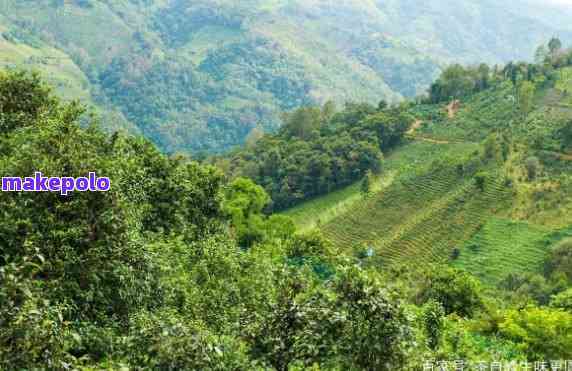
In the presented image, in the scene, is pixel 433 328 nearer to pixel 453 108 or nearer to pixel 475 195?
pixel 475 195

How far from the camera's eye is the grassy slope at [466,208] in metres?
36.2

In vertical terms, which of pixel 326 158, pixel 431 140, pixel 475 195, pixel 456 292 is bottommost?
pixel 456 292

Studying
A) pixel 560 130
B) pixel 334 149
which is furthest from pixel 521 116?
pixel 334 149

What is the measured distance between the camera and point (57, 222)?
9445mm

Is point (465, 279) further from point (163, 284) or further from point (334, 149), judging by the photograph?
point (334, 149)

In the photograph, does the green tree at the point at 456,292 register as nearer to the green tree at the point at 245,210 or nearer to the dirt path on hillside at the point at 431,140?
the green tree at the point at 245,210

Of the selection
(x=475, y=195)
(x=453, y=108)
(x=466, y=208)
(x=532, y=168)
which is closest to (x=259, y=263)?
(x=466, y=208)

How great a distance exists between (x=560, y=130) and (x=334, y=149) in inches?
898

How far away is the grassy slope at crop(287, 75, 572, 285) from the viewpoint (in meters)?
36.2

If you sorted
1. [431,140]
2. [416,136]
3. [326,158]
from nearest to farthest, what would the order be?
[431,140]
[326,158]
[416,136]

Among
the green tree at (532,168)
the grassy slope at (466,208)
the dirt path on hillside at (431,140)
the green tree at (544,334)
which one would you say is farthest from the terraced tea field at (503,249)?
the dirt path on hillside at (431,140)

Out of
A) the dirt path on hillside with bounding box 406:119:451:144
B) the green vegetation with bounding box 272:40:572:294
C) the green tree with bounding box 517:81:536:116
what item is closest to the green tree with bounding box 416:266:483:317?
the green vegetation with bounding box 272:40:572:294

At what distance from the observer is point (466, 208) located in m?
40.6

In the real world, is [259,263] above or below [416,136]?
below
